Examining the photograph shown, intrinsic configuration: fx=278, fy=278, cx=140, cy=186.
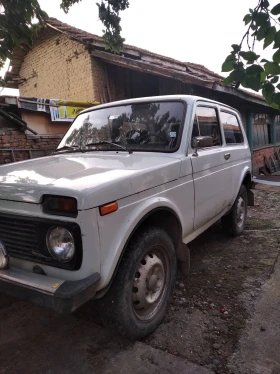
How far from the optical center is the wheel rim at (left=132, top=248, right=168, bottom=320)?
214 cm

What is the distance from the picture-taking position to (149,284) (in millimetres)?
2230

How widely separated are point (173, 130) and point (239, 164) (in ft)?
5.63

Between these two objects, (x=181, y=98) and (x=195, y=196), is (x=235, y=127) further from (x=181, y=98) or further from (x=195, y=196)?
(x=195, y=196)

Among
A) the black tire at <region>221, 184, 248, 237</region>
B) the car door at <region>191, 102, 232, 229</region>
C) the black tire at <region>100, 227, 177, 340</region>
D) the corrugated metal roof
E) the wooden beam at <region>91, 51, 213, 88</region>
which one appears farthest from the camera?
the corrugated metal roof

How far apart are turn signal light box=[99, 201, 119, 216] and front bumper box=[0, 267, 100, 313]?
1.24ft

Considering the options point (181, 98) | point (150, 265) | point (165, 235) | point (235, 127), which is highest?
point (181, 98)

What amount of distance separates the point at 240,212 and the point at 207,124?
5.70 feet

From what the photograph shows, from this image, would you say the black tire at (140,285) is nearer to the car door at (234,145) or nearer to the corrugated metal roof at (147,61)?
the car door at (234,145)

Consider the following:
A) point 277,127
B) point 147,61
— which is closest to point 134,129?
point 147,61

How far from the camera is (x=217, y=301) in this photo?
→ 269cm

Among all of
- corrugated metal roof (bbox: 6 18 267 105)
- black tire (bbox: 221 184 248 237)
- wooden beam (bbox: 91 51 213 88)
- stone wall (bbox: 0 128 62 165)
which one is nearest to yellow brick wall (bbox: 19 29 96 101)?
corrugated metal roof (bbox: 6 18 267 105)

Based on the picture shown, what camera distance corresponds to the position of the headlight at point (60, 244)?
1717mm

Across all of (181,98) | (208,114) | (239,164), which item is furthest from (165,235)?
(239,164)

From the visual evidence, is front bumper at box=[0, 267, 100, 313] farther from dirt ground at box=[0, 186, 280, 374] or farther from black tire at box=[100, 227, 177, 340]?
dirt ground at box=[0, 186, 280, 374]
